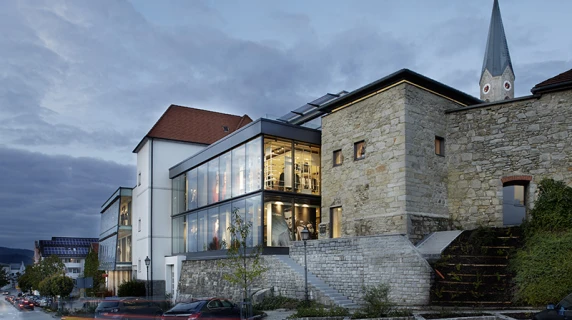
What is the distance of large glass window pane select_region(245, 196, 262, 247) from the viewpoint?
84.2ft

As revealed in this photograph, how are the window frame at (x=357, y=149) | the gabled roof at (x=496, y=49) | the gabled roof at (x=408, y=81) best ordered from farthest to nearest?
the gabled roof at (x=496, y=49) < the window frame at (x=357, y=149) < the gabled roof at (x=408, y=81)

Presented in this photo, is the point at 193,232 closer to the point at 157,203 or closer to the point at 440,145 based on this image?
the point at 157,203

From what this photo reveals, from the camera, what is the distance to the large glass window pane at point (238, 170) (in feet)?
Answer: 91.1

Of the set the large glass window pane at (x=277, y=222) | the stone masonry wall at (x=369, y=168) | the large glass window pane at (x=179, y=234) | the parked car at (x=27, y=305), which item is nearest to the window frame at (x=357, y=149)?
the stone masonry wall at (x=369, y=168)

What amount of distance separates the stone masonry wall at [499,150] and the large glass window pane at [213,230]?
13648mm

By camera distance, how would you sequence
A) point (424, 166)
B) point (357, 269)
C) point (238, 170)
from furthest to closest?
point (238, 170) → point (424, 166) → point (357, 269)

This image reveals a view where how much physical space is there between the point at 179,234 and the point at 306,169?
12510mm

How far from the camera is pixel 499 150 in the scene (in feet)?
70.2

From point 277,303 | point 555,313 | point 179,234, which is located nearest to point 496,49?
point 179,234

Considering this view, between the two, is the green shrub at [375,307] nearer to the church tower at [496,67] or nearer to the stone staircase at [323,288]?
the stone staircase at [323,288]

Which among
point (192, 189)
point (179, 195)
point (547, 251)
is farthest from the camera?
point (179, 195)

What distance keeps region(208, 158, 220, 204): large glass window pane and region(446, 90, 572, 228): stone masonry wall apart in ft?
46.1

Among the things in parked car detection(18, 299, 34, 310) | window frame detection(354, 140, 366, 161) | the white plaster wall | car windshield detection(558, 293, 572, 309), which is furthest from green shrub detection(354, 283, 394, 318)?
parked car detection(18, 299, 34, 310)

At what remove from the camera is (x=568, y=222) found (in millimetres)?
18094
